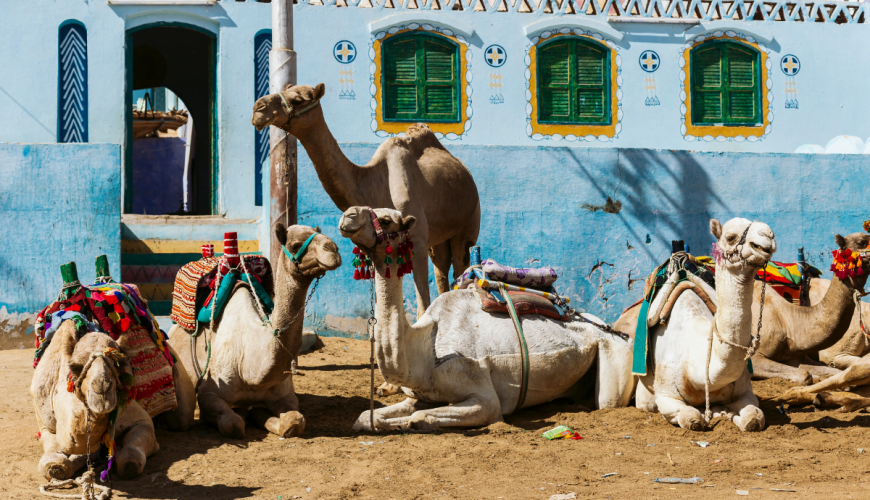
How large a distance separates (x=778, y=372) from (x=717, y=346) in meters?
2.74

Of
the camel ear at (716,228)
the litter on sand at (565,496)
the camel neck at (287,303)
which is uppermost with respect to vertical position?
the camel ear at (716,228)

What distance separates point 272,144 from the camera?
29.8ft

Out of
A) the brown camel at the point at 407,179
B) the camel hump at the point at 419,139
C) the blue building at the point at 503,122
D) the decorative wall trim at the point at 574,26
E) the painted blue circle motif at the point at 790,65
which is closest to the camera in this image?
the brown camel at the point at 407,179

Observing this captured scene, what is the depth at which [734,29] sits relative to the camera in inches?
568

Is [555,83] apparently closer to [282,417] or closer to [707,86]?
[707,86]

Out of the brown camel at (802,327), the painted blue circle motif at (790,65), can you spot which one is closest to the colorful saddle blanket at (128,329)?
the brown camel at (802,327)

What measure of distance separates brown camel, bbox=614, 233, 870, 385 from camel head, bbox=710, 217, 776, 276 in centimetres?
203

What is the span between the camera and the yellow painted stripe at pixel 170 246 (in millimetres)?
11617

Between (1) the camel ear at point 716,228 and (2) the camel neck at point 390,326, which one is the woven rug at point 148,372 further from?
(1) the camel ear at point 716,228

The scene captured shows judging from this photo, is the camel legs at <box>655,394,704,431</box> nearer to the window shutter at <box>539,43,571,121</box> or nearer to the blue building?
the blue building

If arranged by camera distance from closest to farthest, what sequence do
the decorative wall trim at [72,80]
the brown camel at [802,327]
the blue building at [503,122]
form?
the brown camel at [802,327], the blue building at [503,122], the decorative wall trim at [72,80]

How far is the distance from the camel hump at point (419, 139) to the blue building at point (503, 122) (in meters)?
2.24

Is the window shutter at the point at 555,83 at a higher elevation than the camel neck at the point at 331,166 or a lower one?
higher

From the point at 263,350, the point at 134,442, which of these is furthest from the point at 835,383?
the point at 134,442
